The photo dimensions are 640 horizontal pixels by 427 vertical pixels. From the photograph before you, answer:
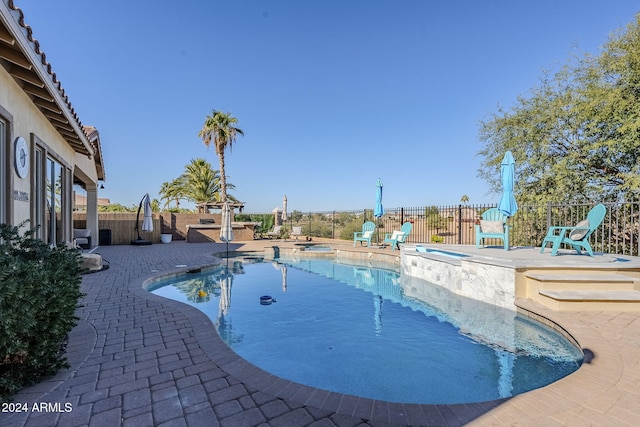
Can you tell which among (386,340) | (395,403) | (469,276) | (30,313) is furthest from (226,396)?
(469,276)

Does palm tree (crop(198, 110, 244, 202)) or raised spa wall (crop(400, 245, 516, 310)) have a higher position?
palm tree (crop(198, 110, 244, 202))

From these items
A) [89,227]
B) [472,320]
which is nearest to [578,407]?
[472,320]

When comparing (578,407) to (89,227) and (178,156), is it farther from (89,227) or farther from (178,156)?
(178,156)

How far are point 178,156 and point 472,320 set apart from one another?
24978 millimetres

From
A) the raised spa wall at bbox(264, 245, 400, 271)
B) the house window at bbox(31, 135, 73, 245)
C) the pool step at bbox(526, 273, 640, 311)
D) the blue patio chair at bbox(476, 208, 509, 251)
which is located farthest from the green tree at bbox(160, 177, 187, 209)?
the pool step at bbox(526, 273, 640, 311)

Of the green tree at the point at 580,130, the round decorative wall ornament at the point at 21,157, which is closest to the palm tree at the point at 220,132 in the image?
the round decorative wall ornament at the point at 21,157

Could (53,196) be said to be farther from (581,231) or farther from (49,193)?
(581,231)

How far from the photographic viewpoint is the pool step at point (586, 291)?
14.1ft

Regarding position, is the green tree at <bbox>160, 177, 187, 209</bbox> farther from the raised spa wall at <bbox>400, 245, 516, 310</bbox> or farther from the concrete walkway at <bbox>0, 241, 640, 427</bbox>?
the concrete walkway at <bbox>0, 241, 640, 427</bbox>

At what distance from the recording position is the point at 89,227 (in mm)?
12445

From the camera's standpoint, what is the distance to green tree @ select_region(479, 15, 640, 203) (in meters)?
9.77

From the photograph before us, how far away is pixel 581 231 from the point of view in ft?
20.9

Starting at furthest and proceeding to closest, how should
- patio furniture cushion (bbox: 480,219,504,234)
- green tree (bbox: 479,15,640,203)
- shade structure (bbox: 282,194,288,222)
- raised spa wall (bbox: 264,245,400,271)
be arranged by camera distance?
shade structure (bbox: 282,194,288,222) → raised spa wall (bbox: 264,245,400,271) → green tree (bbox: 479,15,640,203) → patio furniture cushion (bbox: 480,219,504,234)

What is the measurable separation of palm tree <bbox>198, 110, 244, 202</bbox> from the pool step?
707 inches
